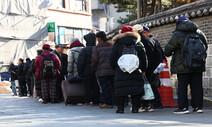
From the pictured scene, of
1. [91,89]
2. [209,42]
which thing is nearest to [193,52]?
[91,89]

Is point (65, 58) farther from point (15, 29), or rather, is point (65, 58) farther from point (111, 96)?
point (15, 29)

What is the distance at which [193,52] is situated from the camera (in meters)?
9.12

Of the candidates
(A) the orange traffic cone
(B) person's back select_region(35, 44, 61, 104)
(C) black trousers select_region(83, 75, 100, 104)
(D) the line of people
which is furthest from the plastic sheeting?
(A) the orange traffic cone

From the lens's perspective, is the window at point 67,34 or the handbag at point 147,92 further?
the window at point 67,34

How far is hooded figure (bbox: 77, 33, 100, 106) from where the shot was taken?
12.4m

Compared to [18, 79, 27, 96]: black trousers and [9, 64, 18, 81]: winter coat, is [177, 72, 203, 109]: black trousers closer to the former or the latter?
[18, 79, 27, 96]: black trousers

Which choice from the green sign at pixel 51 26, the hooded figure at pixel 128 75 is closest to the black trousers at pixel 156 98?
the hooded figure at pixel 128 75

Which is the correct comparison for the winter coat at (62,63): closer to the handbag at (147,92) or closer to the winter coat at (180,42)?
the handbag at (147,92)

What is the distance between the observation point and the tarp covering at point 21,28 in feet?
122

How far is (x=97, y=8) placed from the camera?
6269 cm

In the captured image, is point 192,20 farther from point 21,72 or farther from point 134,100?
point 21,72

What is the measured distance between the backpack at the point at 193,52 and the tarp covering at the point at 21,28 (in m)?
28.1

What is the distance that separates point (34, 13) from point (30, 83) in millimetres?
20526

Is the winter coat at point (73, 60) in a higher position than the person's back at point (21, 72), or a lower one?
higher
